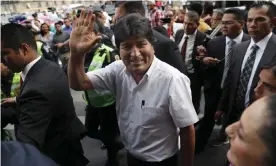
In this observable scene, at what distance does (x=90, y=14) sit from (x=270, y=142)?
3.65ft

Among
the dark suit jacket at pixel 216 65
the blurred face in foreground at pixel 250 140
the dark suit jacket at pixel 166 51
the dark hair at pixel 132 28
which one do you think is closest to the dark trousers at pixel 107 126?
the dark suit jacket at pixel 166 51

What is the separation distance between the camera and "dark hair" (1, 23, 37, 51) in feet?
5.84

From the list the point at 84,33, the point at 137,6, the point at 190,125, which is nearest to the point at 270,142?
the point at 190,125

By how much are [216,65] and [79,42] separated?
1.86m

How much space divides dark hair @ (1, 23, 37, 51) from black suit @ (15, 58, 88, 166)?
0.17 metres

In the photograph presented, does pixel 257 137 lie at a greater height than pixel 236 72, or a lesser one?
greater

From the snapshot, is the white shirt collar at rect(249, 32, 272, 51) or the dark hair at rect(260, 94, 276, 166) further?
the white shirt collar at rect(249, 32, 272, 51)

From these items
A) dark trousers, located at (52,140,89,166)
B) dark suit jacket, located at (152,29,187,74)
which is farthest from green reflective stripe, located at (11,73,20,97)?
dark suit jacket, located at (152,29,187,74)

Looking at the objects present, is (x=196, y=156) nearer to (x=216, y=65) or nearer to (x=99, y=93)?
(x=216, y=65)

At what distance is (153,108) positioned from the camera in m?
1.47

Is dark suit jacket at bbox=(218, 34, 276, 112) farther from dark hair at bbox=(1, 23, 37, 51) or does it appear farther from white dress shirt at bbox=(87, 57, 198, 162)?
dark hair at bbox=(1, 23, 37, 51)

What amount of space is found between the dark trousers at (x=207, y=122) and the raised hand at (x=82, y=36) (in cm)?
197

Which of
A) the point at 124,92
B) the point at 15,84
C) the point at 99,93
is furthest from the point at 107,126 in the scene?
the point at 124,92

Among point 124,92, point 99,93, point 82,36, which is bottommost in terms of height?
point 99,93
